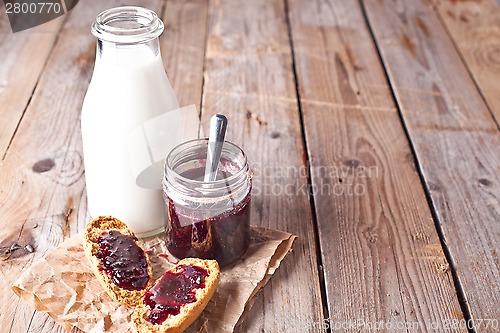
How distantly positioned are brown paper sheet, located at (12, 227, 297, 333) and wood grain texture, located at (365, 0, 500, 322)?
313 mm

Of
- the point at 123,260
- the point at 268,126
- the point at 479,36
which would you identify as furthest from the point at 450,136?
the point at 123,260

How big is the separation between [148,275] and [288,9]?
121 cm

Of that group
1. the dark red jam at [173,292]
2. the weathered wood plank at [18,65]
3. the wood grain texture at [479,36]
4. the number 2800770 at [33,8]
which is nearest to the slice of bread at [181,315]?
the dark red jam at [173,292]

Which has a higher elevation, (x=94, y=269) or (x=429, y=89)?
(x=94, y=269)

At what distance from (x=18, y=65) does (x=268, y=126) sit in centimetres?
67

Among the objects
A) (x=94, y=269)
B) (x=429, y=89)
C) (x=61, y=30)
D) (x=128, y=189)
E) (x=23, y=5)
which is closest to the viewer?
(x=94, y=269)

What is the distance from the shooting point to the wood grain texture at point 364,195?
3.27 ft

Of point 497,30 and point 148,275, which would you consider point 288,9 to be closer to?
point 497,30

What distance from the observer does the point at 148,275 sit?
98 cm

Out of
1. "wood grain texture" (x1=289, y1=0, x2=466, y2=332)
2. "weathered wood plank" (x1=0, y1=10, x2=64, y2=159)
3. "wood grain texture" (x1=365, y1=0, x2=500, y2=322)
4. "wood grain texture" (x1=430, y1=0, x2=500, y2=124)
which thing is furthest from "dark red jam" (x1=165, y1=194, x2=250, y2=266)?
"wood grain texture" (x1=430, y1=0, x2=500, y2=124)

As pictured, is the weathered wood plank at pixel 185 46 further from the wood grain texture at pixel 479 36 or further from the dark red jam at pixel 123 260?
the wood grain texture at pixel 479 36

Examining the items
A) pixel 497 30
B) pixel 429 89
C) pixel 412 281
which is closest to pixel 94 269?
pixel 412 281

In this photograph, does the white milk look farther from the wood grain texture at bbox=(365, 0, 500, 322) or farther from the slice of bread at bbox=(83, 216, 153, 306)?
the wood grain texture at bbox=(365, 0, 500, 322)

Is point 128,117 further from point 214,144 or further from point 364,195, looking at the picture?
point 364,195
